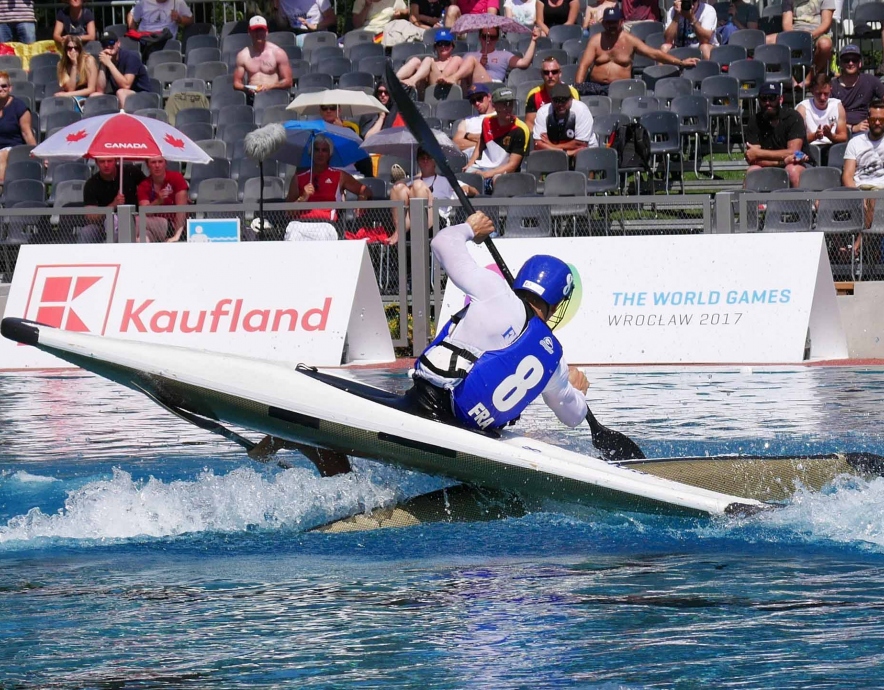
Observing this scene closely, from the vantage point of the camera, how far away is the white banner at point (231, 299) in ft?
48.1

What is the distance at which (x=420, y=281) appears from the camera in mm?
15188

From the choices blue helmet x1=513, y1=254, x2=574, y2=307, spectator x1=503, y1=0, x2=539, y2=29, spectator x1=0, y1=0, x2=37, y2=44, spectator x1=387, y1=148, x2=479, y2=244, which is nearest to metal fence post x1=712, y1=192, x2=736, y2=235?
spectator x1=387, y1=148, x2=479, y2=244

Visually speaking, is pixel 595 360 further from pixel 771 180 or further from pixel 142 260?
pixel 142 260

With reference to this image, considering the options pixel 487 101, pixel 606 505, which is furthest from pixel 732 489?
pixel 487 101

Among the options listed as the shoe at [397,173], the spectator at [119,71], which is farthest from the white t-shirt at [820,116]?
the spectator at [119,71]

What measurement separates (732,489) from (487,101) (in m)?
11.4

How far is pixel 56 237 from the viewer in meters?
15.6

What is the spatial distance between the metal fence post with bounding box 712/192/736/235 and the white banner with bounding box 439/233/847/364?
346mm

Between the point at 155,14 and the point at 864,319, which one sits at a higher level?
the point at 155,14

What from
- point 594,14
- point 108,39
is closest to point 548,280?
point 594,14

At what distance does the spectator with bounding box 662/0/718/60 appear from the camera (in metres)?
19.6

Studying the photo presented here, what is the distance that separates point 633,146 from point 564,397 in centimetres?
985

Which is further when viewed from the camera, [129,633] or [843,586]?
[843,586]

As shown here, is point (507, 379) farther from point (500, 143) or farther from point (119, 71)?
point (119, 71)
